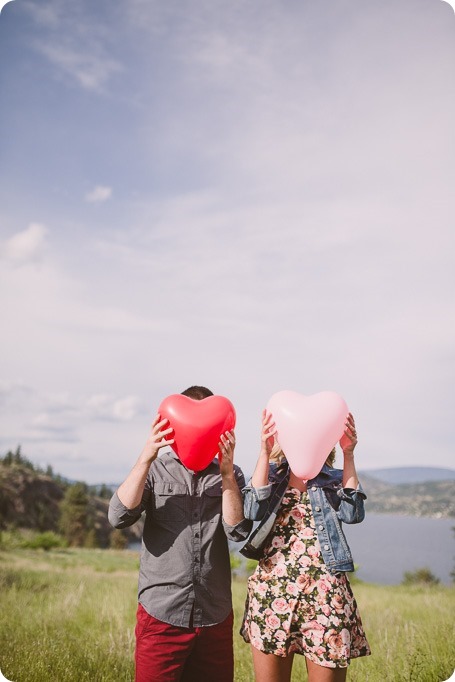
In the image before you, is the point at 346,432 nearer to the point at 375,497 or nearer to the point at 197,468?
the point at 197,468

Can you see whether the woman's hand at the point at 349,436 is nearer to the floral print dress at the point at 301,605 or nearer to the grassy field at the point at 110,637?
the floral print dress at the point at 301,605

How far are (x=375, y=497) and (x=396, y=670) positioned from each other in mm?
184821

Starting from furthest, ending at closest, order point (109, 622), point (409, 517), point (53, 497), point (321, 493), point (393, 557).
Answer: point (409, 517) → point (393, 557) → point (53, 497) → point (109, 622) → point (321, 493)

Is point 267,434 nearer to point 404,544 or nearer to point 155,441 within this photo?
point 155,441

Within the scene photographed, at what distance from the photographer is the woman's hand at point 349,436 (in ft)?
8.75

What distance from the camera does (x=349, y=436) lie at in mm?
2672

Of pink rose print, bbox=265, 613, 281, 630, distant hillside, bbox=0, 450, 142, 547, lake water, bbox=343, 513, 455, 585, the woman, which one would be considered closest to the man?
the woman

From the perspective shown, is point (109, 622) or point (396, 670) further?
point (109, 622)

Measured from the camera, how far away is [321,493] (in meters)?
2.56

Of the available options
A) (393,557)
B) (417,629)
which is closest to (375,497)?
(393,557)

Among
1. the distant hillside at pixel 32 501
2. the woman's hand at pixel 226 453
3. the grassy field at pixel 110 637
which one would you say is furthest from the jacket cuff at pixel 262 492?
the distant hillside at pixel 32 501

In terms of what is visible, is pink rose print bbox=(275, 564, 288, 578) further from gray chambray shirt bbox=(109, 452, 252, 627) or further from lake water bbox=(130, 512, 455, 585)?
lake water bbox=(130, 512, 455, 585)

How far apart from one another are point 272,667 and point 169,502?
0.88m

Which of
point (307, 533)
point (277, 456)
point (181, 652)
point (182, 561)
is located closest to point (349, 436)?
point (277, 456)
